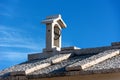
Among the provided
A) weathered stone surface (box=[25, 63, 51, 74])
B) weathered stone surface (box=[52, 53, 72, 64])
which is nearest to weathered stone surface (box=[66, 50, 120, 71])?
weathered stone surface (box=[25, 63, 51, 74])

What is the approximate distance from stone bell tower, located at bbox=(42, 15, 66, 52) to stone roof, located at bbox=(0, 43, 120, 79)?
3.24ft

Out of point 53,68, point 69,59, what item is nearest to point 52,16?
point 69,59

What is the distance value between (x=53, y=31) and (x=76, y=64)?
5.70 meters

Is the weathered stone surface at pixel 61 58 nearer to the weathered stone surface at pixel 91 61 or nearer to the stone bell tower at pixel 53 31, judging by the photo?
the stone bell tower at pixel 53 31

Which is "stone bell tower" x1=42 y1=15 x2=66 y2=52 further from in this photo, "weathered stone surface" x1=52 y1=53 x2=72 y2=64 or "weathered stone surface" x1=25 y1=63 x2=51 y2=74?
"weathered stone surface" x1=25 y1=63 x2=51 y2=74

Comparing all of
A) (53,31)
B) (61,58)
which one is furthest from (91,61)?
(53,31)

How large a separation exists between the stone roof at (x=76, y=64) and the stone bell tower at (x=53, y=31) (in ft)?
3.24

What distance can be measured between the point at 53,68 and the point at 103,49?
2.55 meters

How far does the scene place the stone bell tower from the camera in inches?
741

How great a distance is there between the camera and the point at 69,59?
54.0ft

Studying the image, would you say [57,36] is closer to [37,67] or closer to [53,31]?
[53,31]

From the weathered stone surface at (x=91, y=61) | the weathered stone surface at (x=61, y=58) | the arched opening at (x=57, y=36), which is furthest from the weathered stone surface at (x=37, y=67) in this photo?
the arched opening at (x=57, y=36)

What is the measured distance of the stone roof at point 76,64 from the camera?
42.7 feet

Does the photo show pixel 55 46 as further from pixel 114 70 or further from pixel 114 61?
pixel 114 70
